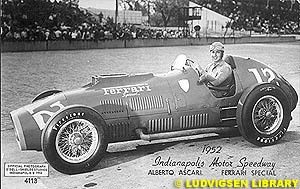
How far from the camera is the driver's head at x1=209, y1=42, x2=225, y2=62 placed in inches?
140

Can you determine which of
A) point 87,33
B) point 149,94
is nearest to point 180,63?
point 149,94

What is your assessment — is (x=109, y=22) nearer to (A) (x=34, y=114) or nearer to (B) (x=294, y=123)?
(A) (x=34, y=114)

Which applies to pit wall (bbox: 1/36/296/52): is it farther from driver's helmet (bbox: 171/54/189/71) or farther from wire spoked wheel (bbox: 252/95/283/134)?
wire spoked wheel (bbox: 252/95/283/134)

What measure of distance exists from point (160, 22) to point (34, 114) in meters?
1.34

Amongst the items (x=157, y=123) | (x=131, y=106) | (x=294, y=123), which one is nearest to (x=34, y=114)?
(x=131, y=106)

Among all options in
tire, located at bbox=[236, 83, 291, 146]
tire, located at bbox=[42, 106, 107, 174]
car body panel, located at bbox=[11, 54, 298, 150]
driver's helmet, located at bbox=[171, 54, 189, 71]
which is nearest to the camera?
tire, located at bbox=[42, 106, 107, 174]

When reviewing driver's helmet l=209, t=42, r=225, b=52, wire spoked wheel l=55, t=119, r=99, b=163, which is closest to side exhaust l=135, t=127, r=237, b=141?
wire spoked wheel l=55, t=119, r=99, b=163

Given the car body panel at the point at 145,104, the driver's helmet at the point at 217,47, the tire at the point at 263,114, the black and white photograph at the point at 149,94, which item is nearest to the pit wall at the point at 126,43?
the black and white photograph at the point at 149,94

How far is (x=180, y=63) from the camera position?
3658 millimetres

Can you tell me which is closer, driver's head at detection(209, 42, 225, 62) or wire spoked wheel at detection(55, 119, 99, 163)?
wire spoked wheel at detection(55, 119, 99, 163)

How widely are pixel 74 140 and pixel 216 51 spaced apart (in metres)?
1.31

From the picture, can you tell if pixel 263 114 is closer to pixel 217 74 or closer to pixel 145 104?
pixel 217 74

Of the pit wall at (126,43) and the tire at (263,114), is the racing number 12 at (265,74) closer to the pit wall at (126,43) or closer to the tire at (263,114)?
the tire at (263,114)

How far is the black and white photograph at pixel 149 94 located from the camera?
306 cm
